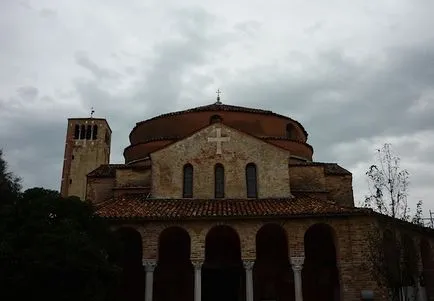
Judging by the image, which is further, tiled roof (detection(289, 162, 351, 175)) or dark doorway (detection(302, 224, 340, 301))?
tiled roof (detection(289, 162, 351, 175))

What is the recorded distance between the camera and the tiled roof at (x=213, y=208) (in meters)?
16.7

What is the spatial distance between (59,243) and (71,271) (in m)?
0.77

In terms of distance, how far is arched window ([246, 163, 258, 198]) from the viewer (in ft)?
62.8

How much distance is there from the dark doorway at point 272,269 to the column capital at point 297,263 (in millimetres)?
1495

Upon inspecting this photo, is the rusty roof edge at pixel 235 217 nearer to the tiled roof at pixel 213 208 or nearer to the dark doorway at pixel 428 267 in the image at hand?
the tiled roof at pixel 213 208

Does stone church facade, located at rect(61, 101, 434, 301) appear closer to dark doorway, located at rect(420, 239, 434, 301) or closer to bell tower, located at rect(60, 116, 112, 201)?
dark doorway, located at rect(420, 239, 434, 301)

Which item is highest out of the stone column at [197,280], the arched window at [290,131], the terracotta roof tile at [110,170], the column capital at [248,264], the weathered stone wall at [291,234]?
the arched window at [290,131]

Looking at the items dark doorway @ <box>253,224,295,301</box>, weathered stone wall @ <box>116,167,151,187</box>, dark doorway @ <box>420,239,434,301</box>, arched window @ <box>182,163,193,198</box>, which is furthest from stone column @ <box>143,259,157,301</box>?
dark doorway @ <box>420,239,434,301</box>

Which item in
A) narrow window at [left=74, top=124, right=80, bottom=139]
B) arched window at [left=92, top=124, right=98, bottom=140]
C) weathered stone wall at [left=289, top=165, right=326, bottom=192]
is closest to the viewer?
weathered stone wall at [left=289, top=165, right=326, bottom=192]

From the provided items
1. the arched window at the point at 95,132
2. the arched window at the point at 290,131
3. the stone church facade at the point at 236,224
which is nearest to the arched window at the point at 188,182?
the stone church facade at the point at 236,224

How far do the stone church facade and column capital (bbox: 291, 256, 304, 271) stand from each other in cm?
3

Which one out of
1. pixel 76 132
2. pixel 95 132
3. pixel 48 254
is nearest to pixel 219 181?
pixel 48 254

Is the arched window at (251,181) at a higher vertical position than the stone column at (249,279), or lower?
higher

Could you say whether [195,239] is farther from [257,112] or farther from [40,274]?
[257,112]
